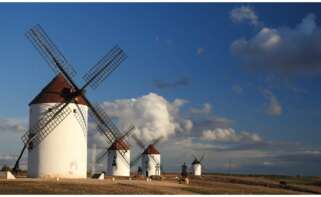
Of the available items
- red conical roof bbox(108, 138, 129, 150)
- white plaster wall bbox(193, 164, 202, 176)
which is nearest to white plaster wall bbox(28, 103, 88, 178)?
red conical roof bbox(108, 138, 129, 150)

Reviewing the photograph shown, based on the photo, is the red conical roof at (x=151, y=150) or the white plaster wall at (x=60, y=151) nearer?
the white plaster wall at (x=60, y=151)

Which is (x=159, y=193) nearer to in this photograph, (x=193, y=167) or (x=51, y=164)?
(x=51, y=164)

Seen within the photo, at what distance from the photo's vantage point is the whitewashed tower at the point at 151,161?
7225 centimetres

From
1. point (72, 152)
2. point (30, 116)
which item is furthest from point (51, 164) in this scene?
point (30, 116)

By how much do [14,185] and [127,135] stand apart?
117 feet

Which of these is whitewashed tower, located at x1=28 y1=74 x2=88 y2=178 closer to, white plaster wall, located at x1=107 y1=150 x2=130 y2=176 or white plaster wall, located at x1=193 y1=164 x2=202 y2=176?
white plaster wall, located at x1=107 y1=150 x2=130 y2=176

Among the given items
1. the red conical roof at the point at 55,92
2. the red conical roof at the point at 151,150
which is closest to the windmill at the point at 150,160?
the red conical roof at the point at 151,150

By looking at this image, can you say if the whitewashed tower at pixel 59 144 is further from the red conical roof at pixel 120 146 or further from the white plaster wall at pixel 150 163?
the white plaster wall at pixel 150 163

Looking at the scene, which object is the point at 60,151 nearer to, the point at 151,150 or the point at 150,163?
the point at 150,163

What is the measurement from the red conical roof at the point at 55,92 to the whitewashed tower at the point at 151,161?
34.2 meters

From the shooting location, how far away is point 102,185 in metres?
33.6

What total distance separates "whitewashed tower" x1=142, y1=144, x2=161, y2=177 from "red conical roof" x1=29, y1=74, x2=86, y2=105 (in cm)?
3423

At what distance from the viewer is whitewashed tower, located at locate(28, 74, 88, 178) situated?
3766 centimetres

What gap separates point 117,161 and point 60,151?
89.0ft
